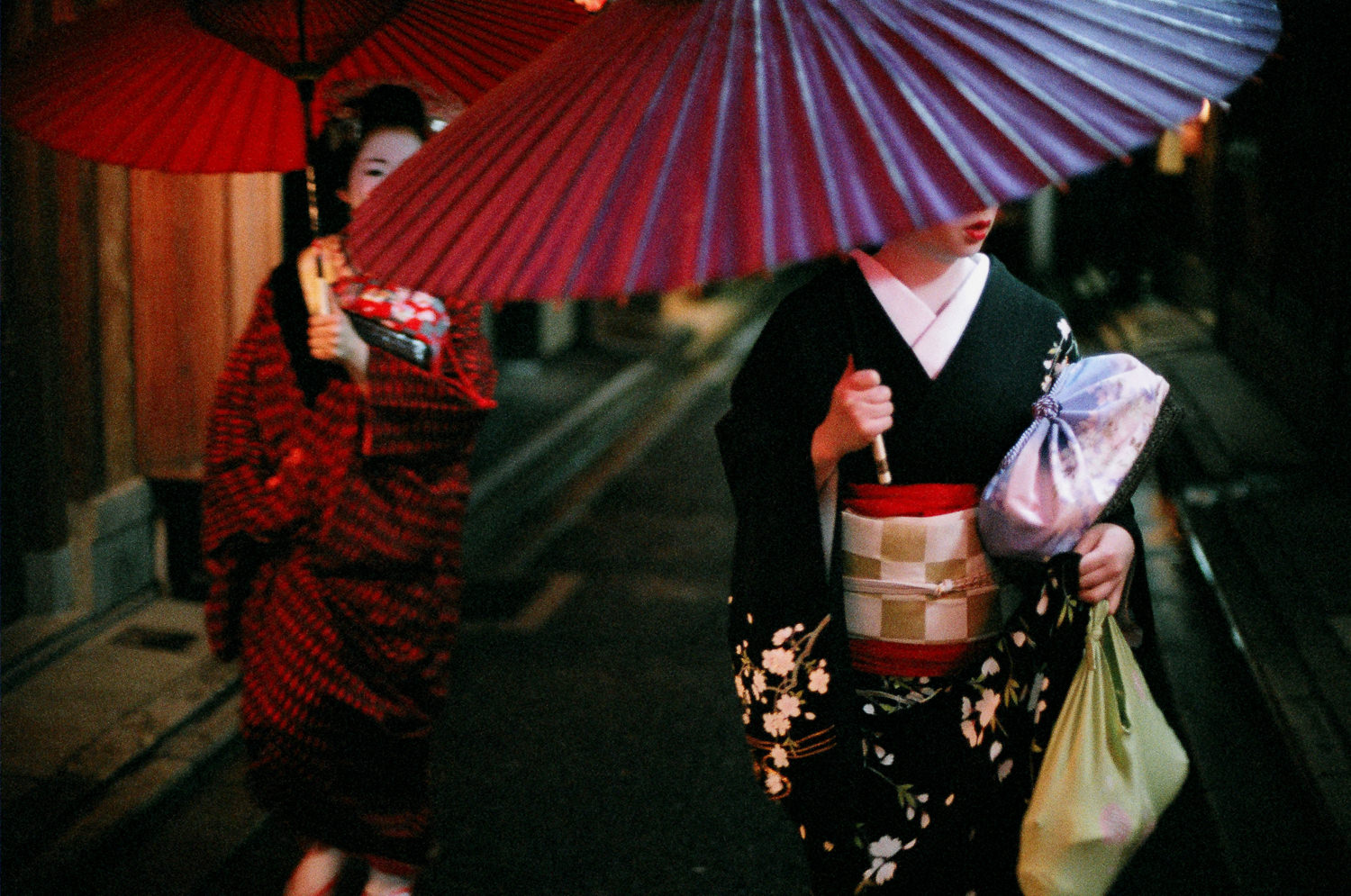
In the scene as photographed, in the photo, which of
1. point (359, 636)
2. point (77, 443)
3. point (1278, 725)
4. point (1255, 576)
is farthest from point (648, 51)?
point (1255, 576)

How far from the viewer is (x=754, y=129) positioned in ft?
6.21

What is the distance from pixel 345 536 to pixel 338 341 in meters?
0.54

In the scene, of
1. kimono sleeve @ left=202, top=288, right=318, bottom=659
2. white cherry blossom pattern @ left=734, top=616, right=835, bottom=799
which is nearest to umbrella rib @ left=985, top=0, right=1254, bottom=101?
white cherry blossom pattern @ left=734, top=616, right=835, bottom=799

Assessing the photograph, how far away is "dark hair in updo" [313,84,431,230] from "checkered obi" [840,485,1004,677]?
64.9 inches

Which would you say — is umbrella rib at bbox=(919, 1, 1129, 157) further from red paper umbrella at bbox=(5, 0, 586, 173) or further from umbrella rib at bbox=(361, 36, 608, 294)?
red paper umbrella at bbox=(5, 0, 586, 173)

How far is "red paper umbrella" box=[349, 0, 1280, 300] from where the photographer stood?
5.85ft

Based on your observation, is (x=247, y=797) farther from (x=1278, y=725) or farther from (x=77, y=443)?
(x=1278, y=725)

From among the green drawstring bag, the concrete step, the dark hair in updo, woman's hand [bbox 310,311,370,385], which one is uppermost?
the dark hair in updo

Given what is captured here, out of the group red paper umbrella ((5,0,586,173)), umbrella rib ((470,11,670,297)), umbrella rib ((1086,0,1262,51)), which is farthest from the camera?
red paper umbrella ((5,0,586,173))

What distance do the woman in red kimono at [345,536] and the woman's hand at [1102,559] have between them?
1.77 meters

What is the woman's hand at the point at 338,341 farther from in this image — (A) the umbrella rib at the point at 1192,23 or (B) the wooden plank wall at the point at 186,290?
(B) the wooden plank wall at the point at 186,290

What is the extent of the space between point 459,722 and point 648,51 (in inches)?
143

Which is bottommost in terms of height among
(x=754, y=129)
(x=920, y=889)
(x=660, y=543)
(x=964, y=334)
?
(x=660, y=543)

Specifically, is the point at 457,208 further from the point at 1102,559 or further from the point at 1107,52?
the point at 1102,559
